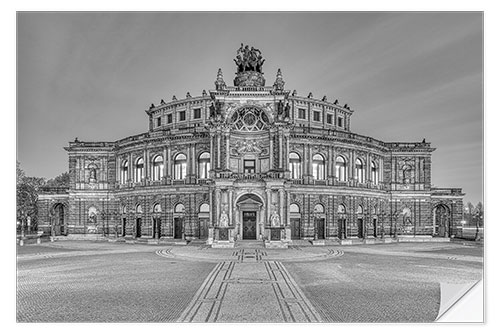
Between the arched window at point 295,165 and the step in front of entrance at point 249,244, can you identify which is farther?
the arched window at point 295,165

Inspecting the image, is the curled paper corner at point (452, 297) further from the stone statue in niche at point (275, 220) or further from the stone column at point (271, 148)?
the stone column at point (271, 148)

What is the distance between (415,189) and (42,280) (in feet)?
159

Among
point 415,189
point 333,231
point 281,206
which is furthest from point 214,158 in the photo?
point 415,189

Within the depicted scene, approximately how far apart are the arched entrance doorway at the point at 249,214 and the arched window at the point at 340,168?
43.6ft

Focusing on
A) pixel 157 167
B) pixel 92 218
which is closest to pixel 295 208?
pixel 157 167

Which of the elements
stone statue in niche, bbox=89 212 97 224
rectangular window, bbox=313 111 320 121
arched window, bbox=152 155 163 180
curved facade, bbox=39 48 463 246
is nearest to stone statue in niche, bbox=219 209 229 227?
curved facade, bbox=39 48 463 246

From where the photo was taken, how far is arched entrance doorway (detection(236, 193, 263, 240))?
41.8m

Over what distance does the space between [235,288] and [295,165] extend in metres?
30.2

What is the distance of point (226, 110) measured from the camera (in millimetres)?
42375

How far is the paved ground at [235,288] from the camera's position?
1496 cm

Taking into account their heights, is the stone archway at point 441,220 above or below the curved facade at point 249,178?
below

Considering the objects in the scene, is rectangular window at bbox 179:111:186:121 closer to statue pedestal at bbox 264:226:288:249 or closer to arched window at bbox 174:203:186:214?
arched window at bbox 174:203:186:214

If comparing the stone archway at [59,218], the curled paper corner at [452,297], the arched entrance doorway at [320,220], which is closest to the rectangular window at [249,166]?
the arched entrance doorway at [320,220]
